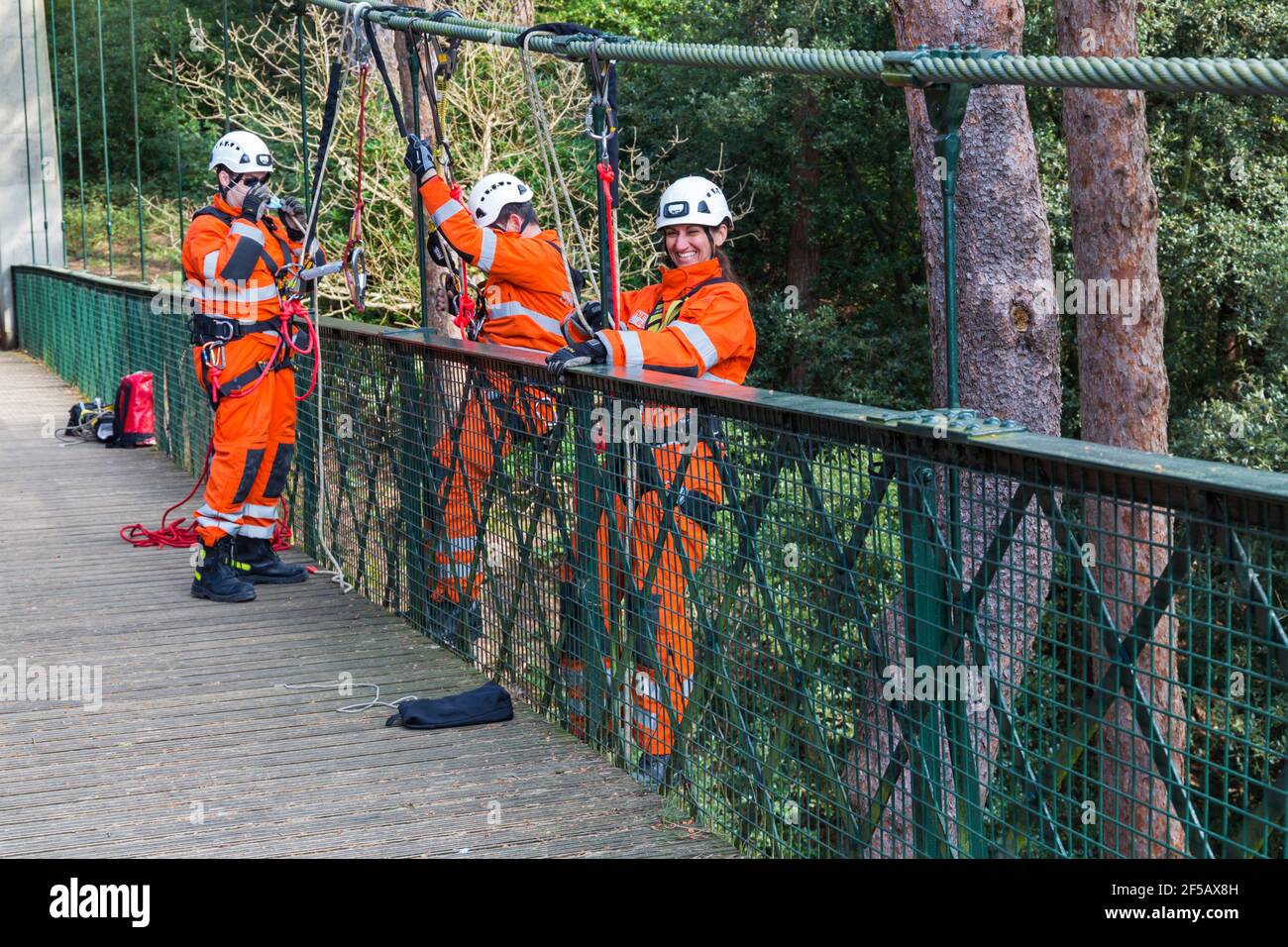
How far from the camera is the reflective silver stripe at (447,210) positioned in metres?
5.64

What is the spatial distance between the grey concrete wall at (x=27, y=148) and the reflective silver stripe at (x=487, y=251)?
613 inches

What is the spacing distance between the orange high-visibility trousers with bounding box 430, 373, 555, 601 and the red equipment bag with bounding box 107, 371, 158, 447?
18.5ft

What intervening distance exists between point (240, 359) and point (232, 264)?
38 cm

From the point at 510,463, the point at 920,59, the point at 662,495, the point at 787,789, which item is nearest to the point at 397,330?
the point at 510,463

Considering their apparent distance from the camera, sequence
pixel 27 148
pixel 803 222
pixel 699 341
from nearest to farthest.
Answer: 1. pixel 699 341
2. pixel 27 148
3. pixel 803 222

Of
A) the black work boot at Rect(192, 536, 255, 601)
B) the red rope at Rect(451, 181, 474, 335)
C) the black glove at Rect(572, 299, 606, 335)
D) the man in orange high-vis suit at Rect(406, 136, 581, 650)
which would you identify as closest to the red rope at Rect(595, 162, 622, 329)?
the man in orange high-vis suit at Rect(406, 136, 581, 650)

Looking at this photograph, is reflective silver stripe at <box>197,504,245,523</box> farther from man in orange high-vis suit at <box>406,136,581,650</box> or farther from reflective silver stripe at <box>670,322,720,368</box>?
reflective silver stripe at <box>670,322,720,368</box>

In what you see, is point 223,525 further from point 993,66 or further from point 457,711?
point 993,66

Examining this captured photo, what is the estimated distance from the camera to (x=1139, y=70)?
2.59m

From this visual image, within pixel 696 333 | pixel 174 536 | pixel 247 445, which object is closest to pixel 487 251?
Answer: pixel 696 333

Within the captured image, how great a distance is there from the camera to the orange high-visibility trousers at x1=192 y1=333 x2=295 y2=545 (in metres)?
6.52

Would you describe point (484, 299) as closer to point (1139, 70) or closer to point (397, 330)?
point (397, 330)

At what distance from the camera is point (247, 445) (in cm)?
659

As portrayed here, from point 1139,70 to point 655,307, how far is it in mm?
2766
